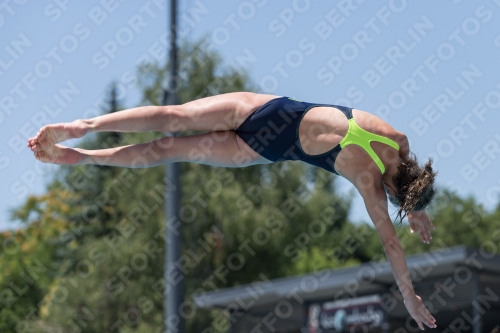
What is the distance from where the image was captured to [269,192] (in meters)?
23.3

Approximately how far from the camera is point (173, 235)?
8148 mm

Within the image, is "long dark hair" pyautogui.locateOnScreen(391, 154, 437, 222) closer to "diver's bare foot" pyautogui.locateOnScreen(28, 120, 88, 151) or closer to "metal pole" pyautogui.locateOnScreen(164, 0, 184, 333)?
"diver's bare foot" pyautogui.locateOnScreen(28, 120, 88, 151)

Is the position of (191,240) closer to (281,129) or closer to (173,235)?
(173,235)

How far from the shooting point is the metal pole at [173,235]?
7883mm

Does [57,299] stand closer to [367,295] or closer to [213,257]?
[213,257]

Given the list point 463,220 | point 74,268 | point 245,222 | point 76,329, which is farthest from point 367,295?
point 463,220

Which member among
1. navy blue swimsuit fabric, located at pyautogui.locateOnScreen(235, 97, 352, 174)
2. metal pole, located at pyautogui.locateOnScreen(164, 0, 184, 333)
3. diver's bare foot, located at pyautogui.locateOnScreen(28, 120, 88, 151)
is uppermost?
navy blue swimsuit fabric, located at pyautogui.locateOnScreen(235, 97, 352, 174)

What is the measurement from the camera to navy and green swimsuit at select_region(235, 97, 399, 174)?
4516mm

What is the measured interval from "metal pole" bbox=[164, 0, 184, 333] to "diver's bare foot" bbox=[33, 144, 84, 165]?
10.6ft

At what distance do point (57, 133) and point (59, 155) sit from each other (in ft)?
0.87

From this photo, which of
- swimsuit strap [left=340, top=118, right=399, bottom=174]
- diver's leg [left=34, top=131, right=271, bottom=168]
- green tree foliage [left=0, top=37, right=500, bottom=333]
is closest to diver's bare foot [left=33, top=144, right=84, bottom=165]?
diver's leg [left=34, top=131, right=271, bottom=168]

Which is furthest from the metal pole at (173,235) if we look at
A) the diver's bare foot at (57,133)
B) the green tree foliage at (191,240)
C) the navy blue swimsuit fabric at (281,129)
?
the green tree foliage at (191,240)

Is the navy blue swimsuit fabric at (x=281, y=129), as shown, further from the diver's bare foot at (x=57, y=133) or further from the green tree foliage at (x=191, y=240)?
the green tree foliage at (x=191, y=240)

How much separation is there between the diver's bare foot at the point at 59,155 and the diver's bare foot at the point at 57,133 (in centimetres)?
10
